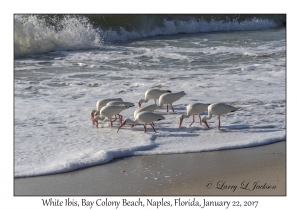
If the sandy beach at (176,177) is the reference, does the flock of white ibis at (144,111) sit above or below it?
above

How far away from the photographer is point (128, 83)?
10945mm

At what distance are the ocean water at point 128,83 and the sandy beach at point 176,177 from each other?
0.69 ft

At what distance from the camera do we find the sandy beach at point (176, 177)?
16.4 ft

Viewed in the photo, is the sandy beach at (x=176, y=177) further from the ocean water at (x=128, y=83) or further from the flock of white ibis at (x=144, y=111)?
the flock of white ibis at (x=144, y=111)

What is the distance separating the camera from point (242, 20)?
2503cm

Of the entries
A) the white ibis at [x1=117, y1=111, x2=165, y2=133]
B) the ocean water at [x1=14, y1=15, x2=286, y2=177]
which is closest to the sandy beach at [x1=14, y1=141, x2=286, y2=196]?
the ocean water at [x1=14, y1=15, x2=286, y2=177]

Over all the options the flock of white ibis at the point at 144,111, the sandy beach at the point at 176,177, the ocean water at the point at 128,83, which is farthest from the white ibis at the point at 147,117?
the sandy beach at the point at 176,177

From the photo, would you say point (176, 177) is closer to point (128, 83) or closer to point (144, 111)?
point (144, 111)

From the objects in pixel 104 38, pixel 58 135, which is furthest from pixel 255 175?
pixel 104 38

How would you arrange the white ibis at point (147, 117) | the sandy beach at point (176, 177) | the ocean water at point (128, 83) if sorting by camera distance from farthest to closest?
the white ibis at point (147, 117) < the ocean water at point (128, 83) < the sandy beach at point (176, 177)

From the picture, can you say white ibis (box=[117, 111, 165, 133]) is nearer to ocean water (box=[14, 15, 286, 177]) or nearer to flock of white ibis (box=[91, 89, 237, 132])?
flock of white ibis (box=[91, 89, 237, 132])

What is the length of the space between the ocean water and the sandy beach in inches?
8.3

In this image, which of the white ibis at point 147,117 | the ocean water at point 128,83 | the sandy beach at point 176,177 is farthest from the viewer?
the white ibis at point 147,117

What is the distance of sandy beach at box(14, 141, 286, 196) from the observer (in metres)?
5.01
